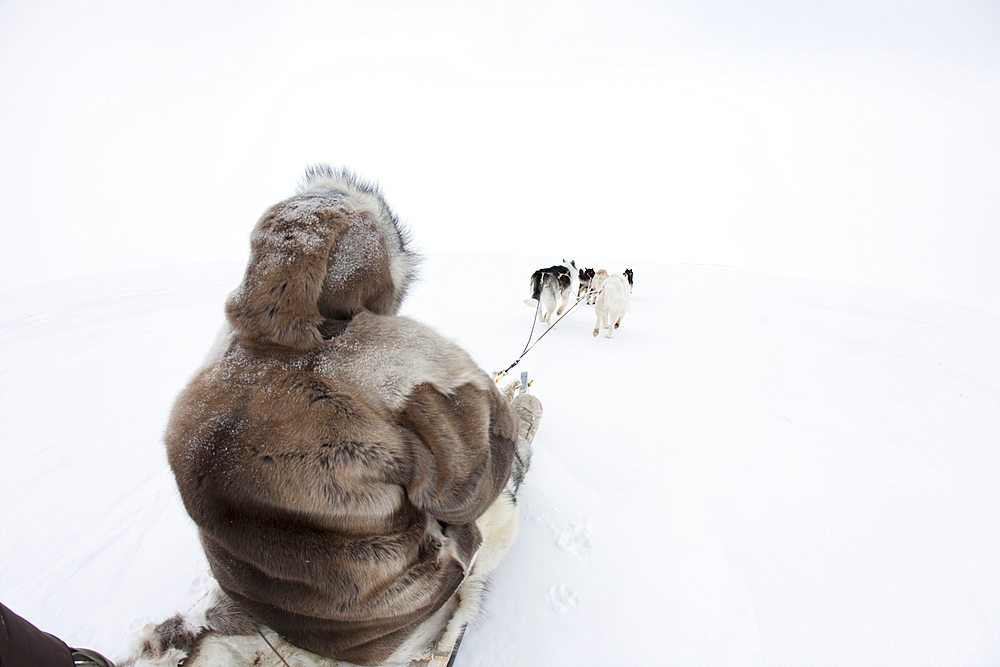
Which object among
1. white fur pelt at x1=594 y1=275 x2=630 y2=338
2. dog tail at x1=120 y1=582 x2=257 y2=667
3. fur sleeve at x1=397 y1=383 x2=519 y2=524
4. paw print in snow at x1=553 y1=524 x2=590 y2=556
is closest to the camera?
fur sleeve at x1=397 y1=383 x2=519 y2=524

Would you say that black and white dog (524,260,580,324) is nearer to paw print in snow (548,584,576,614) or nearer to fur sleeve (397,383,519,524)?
paw print in snow (548,584,576,614)

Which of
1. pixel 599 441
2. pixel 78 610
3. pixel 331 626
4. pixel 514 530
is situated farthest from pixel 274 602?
pixel 599 441

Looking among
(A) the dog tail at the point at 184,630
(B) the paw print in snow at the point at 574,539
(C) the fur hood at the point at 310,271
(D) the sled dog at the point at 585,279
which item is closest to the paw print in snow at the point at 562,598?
(B) the paw print in snow at the point at 574,539

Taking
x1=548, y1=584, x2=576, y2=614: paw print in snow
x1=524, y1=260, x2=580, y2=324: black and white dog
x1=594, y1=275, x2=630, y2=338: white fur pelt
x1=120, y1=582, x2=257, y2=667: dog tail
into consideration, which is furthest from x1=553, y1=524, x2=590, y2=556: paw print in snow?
x1=524, y1=260, x2=580, y2=324: black and white dog

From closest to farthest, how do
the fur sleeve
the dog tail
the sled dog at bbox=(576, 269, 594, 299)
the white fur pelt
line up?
the fur sleeve < the dog tail < the white fur pelt < the sled dog at bbox=(576, 269, 594, 299)

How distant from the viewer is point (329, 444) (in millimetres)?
909

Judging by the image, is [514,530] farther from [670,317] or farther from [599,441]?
[670,317]

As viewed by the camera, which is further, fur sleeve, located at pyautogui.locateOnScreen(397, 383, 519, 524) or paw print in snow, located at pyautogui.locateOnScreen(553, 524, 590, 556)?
paw print in snow, located at pyautogui.locateOnScreen(553, 524, 590, 556)

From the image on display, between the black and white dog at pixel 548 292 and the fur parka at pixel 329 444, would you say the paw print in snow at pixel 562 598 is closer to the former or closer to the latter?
the fur parka at pixel 329 444

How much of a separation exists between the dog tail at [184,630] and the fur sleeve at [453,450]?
2.42ft

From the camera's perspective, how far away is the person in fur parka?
0.90 metres

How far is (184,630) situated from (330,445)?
91 centimetres

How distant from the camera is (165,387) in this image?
3816 millimetres

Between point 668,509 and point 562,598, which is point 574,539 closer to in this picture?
point 562,598
